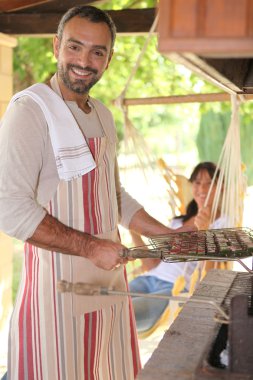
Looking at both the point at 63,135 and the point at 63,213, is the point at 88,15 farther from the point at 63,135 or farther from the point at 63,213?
the point at 63,213

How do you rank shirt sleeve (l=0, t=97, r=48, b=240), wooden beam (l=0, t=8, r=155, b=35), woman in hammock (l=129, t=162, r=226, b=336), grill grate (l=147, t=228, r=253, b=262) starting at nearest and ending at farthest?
grill grate (l=147, t=228, r=253, b=262) < shirt sleeve (l=0, t=97, r=48, b=240) < wooden beam (l=0, t=8, r=155, b=35) < woman in hammock (l=129, t=162, r=226, b=336)

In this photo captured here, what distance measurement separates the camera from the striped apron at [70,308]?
1967 mm

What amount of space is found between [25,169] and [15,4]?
1.43 metres

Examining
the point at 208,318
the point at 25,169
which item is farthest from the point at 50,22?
the point at 208,318

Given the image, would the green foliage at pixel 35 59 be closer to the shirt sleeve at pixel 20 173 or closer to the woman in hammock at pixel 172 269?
the woman in hammock at pixel 172 269

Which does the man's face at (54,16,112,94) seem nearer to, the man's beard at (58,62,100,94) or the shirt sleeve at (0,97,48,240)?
the man's beard at (58,62,100,94)

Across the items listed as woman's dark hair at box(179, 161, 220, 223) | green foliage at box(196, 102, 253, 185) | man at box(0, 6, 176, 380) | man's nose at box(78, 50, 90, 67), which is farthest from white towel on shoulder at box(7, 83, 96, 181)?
green foliage at box(196, 102, 253, 185)

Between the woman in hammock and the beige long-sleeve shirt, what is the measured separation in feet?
4.54

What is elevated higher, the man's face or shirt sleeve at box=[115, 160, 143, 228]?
the man's face

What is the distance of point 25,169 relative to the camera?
1.89m

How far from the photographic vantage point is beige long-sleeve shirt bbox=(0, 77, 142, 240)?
1870mm

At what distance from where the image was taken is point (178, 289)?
10.8ft

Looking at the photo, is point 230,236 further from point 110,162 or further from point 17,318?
point 17,318

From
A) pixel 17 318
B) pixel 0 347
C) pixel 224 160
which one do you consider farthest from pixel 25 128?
pixel 0 347
